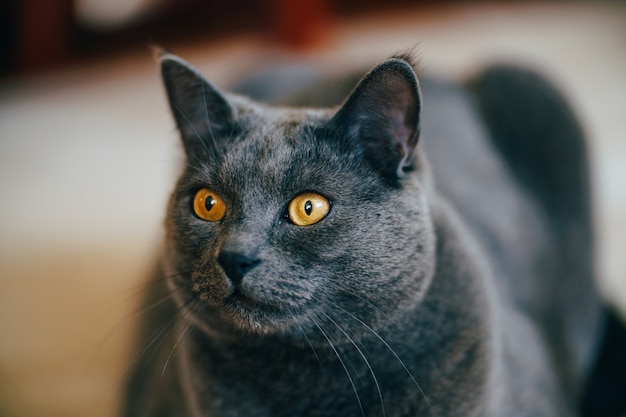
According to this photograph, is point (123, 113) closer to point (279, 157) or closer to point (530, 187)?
point (530, 187)

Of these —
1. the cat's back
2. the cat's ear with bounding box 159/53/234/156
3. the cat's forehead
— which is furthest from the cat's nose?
the cat's back

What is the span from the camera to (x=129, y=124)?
7.86ft

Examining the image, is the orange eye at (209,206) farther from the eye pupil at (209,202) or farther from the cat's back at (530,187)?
the cat's back at (530,187)

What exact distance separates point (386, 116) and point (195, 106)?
0.32m

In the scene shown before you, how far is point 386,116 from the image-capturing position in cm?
79

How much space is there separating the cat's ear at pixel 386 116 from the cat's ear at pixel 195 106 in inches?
7.5

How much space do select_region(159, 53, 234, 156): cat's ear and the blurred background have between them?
1.09ft

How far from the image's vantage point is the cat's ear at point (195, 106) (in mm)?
876

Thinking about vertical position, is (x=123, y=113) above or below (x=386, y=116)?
above

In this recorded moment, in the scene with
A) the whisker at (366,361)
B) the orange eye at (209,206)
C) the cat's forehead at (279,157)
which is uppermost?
the cat's forehead at (279,157)

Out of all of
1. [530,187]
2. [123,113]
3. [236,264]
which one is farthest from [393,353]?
[123,113]

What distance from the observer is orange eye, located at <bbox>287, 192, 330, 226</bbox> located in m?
0.77

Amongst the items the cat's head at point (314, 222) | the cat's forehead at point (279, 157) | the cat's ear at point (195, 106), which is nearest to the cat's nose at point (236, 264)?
the cat's head at point (314, 222)

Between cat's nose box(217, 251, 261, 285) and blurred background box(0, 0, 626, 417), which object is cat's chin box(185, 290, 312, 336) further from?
blurred background box(0, 0, 626, 417)
